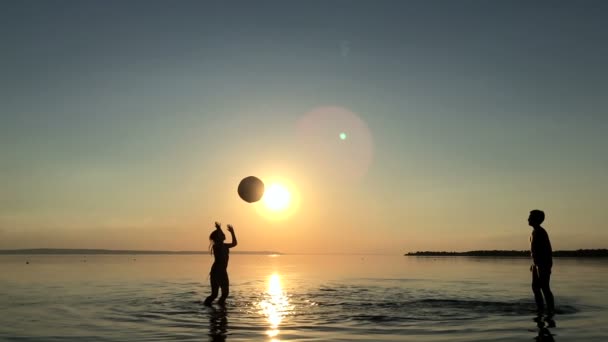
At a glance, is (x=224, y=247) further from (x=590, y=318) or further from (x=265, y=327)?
(x=590, y=318)

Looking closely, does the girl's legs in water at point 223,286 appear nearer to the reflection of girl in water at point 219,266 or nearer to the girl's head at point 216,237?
the reflection of girl in water at point 219,266

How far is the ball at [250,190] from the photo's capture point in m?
18.6

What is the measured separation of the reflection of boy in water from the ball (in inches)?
348

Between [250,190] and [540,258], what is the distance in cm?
957

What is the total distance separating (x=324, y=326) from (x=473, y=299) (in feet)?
32.8

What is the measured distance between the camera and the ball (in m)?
18.6

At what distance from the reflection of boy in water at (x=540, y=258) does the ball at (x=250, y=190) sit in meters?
8.84

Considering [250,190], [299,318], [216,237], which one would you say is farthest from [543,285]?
[216,237]

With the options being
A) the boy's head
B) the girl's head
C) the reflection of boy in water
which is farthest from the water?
the boy's head

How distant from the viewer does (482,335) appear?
40.4ft

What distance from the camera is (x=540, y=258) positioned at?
16250 mm

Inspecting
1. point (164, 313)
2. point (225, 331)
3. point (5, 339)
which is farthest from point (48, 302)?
point (225, 331)

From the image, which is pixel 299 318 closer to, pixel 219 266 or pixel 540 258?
pixel 219 266

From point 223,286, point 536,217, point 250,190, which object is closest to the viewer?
point 536,217
